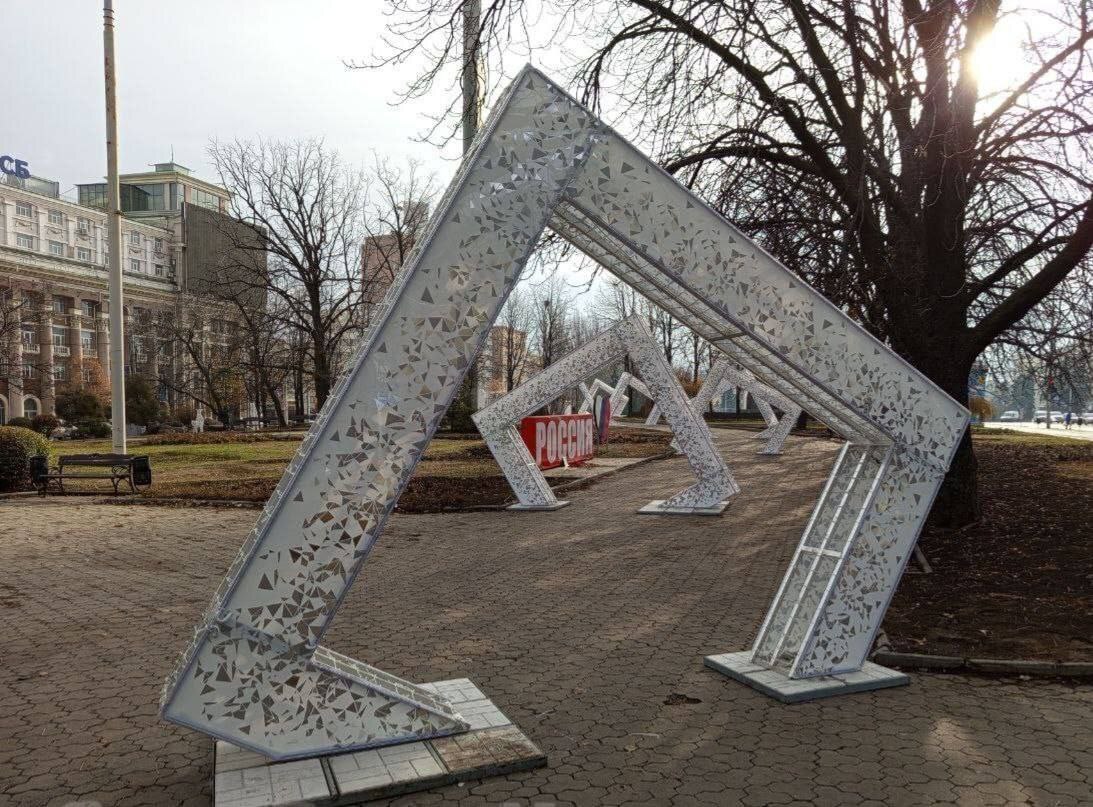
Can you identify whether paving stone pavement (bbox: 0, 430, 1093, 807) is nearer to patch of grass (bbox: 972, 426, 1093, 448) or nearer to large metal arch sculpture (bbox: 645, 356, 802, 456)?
large metal arch sculpture (bbox: 645, 356, 802, 456)

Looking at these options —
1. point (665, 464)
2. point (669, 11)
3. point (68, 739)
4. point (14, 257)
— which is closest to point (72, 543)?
point (68, 739)

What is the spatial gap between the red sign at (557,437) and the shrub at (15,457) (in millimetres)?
10530

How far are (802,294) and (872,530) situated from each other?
1.57 meters

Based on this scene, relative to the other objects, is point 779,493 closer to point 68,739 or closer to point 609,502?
point 609,502

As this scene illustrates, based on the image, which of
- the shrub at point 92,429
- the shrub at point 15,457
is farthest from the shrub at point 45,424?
the shrub at point 15,457

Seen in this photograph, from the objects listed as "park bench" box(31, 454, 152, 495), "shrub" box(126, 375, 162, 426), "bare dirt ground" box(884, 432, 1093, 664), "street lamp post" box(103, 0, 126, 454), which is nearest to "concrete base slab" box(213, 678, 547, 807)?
"bare dirt ground" box(884, 432, 1093, 664)

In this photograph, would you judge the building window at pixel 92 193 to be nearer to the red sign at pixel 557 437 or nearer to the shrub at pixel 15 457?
the shrub at pixel 15 457

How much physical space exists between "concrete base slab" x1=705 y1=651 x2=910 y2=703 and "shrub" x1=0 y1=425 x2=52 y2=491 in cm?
1691

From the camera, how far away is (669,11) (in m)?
10.3

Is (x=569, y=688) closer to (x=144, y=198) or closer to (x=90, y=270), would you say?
(x=90, y=270)

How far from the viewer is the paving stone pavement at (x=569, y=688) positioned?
3783mm

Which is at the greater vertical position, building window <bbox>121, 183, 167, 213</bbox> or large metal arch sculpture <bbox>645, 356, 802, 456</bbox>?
building window <bbox>121, 183, 167, 213</bbox>

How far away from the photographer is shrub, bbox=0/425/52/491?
16859 mm

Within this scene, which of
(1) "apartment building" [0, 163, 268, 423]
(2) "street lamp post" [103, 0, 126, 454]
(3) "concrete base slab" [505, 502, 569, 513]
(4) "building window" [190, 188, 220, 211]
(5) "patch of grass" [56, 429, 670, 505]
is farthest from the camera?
(4) "building window" [190, 188, 220, 211]
